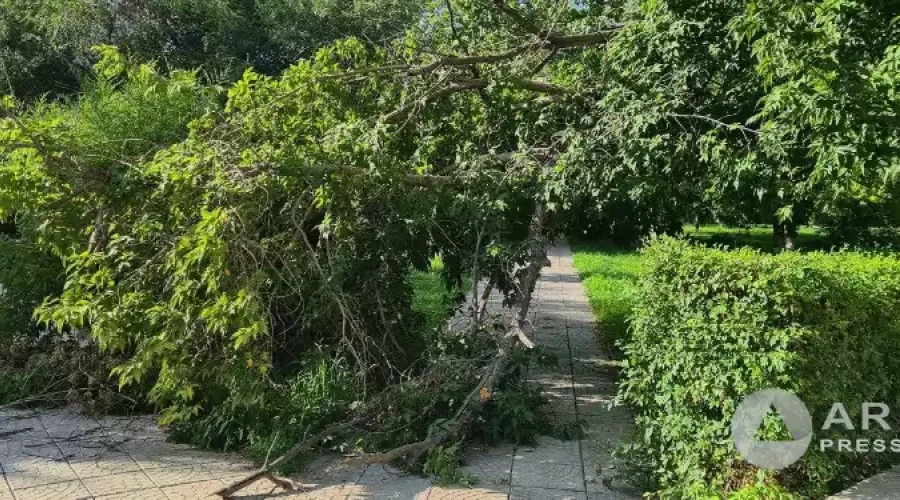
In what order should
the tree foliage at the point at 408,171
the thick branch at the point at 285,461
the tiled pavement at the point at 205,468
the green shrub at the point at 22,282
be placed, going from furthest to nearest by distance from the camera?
the green shrub at the point at 22,282
the tree foliage at the point at 408,171
the tiled pavement at the point at 205,468
the thick branch at the point at 285,461

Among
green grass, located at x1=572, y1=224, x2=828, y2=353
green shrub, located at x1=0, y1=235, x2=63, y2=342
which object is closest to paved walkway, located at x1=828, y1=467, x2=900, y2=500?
green grass, located at x1=572, y1=224, x2=828, y2=353

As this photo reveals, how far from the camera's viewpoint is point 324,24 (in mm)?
16828

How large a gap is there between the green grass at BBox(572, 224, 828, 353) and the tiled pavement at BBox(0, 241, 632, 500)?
38.7 inches

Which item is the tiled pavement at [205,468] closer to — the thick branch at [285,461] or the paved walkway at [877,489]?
the thick branch at [285,461]

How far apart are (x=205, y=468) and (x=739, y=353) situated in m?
3.43

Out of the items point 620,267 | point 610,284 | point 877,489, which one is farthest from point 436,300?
point 620,267

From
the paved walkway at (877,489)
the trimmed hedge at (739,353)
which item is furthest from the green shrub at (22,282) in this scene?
the paved walkway at (877,489)

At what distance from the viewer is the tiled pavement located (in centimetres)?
425

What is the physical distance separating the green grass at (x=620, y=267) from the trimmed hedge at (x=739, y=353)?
532 millimetres

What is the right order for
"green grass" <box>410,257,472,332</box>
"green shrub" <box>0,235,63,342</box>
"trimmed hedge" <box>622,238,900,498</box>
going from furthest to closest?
"green shrub" <box>0,235,63,342</box> < "green grass" <box>410,257,472,332</box> < "trimmed hedge" <box>622,238,900,498</box>

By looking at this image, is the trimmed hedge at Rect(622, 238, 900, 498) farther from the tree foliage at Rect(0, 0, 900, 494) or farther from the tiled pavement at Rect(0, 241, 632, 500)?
the tree foliage at Rect(0, 0, 900, 494)

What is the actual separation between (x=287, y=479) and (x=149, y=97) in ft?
11.6

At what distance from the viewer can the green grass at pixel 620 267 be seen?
5.67 meters

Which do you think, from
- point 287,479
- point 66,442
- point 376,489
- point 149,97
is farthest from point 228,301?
point 149,97
